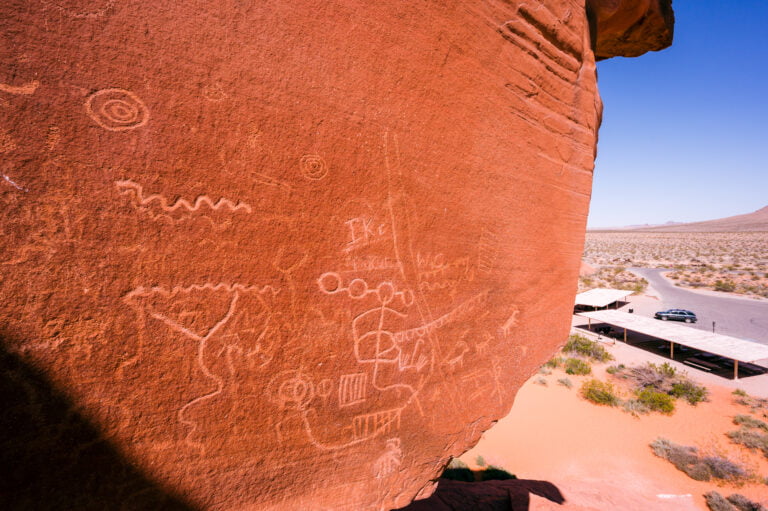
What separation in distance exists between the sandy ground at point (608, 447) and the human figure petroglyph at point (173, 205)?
17.8ft

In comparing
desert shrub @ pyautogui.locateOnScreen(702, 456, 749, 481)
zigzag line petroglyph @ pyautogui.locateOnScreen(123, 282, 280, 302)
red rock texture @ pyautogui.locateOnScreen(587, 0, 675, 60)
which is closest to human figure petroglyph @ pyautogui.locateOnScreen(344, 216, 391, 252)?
zigzag line petroglyph @ pyautogui.locateOnScreen(123, 282, 280, 302)

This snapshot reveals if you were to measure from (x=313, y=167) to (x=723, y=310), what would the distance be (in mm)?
26712

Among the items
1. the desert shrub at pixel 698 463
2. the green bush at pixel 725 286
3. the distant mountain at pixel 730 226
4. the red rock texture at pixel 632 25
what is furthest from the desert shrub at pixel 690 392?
the distant mountain at pixel 730 226

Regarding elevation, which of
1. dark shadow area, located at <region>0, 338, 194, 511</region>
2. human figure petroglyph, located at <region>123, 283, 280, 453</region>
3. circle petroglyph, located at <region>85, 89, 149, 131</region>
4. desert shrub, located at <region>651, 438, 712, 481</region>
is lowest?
desert shrub, located at <region>651, 438, 712, 481</region>

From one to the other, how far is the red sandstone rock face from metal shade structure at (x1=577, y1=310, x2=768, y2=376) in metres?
14.4

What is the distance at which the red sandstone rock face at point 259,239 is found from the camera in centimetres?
112

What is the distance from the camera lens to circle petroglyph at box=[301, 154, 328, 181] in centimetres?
157

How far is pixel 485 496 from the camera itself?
180 inches

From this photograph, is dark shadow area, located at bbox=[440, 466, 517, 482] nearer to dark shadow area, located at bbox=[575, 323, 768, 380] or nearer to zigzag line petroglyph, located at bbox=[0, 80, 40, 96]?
zigzag line petroglyph, located at bbox=[0, 80, 40, 96]

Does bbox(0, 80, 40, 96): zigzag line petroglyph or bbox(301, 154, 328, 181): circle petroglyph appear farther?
bbox(301, 154, 328, 181): circle petroglyph

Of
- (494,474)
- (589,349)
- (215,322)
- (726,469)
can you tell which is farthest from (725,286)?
(215,322)

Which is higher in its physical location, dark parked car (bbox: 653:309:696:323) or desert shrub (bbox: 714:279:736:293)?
desert shrub (bbox: 714:279:736:293)

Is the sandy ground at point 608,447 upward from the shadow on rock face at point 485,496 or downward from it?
downward

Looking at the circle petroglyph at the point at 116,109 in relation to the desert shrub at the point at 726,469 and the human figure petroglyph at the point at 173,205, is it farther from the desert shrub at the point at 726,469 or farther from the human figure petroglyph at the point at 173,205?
the desert shrub at the point at 726,469
